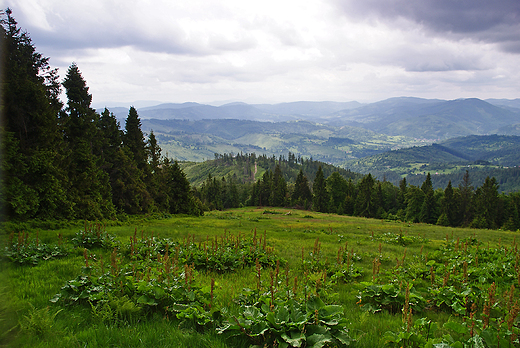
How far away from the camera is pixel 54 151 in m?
23.9

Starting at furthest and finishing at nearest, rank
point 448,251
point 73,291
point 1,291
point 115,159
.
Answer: point 115,159 → point 448,251 → point 73,291 → point 1,291

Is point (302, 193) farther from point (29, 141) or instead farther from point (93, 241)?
point (93, 241)

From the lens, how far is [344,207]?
8462cm

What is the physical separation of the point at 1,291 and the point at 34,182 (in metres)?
23.9

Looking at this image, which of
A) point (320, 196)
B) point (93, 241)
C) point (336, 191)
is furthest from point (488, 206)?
point (93, 241)

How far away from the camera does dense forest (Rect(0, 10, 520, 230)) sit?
67.9 ft

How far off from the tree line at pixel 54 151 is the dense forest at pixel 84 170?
0.08 meters

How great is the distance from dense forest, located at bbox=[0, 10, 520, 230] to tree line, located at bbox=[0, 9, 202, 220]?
8 centimetres

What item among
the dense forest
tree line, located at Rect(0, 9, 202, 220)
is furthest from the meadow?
tree line, located at Rect(0, 9, 202, 220)

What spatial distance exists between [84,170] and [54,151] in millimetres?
5341

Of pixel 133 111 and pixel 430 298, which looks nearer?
pixel 430 298

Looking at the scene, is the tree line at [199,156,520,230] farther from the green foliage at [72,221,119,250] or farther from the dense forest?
the green foliage at [72,221,119,250]

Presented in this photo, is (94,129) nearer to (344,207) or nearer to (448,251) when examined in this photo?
(448,251)

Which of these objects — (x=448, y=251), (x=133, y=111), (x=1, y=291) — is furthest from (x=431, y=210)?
(x=1, y=291)
